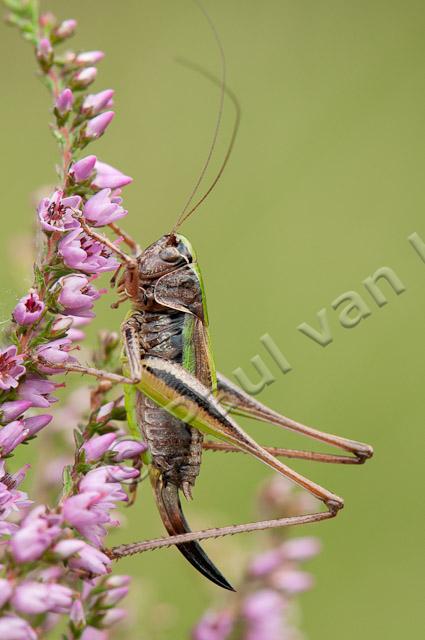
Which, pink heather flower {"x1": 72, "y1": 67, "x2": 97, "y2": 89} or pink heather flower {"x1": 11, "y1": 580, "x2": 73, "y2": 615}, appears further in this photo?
pink heather flower {"x1": 72, "y1": 67, "x2": 97, "y2": 89}

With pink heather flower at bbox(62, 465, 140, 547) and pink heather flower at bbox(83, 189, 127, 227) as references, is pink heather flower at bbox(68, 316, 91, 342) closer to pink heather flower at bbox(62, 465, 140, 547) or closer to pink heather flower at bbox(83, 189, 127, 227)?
pink heather flower at bbox(83, 189, 127, 227)

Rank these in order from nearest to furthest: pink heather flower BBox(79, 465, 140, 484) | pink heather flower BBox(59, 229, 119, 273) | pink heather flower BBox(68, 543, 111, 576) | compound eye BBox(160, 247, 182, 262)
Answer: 1. pink heather flower BBox(68, 543, 111, 576)
2. pink heather flower BBox(79, 465, 140, 484)
3. pink heather flower BBox(59, 229, 119, 273)
4. compound eye BBox(160, 247, 182, 262)

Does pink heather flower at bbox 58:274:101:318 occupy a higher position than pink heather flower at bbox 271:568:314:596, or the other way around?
pink heather flower at bbox 58:274:101:318

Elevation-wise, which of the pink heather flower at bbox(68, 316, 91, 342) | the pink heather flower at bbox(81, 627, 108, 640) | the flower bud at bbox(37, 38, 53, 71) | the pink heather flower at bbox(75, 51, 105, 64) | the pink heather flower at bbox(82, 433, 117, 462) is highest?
the flower bud at bbox(37, 38, 53, 71)

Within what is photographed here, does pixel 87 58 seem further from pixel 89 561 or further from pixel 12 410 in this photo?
pixel 89 561

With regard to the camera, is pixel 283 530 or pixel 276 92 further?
pixel 276 92

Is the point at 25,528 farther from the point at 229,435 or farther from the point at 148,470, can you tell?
the point at 229,435

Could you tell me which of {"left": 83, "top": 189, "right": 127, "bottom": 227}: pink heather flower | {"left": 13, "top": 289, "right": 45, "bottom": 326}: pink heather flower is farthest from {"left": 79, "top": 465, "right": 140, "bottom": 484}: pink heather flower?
{"left": 83, "top": 189, "right": 127, "bottom": 227}: pink heather flower

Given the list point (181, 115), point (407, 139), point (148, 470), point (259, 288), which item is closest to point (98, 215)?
point (148, 470)

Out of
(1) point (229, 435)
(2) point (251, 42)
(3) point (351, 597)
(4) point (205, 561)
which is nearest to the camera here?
(4) point (205, 561)
